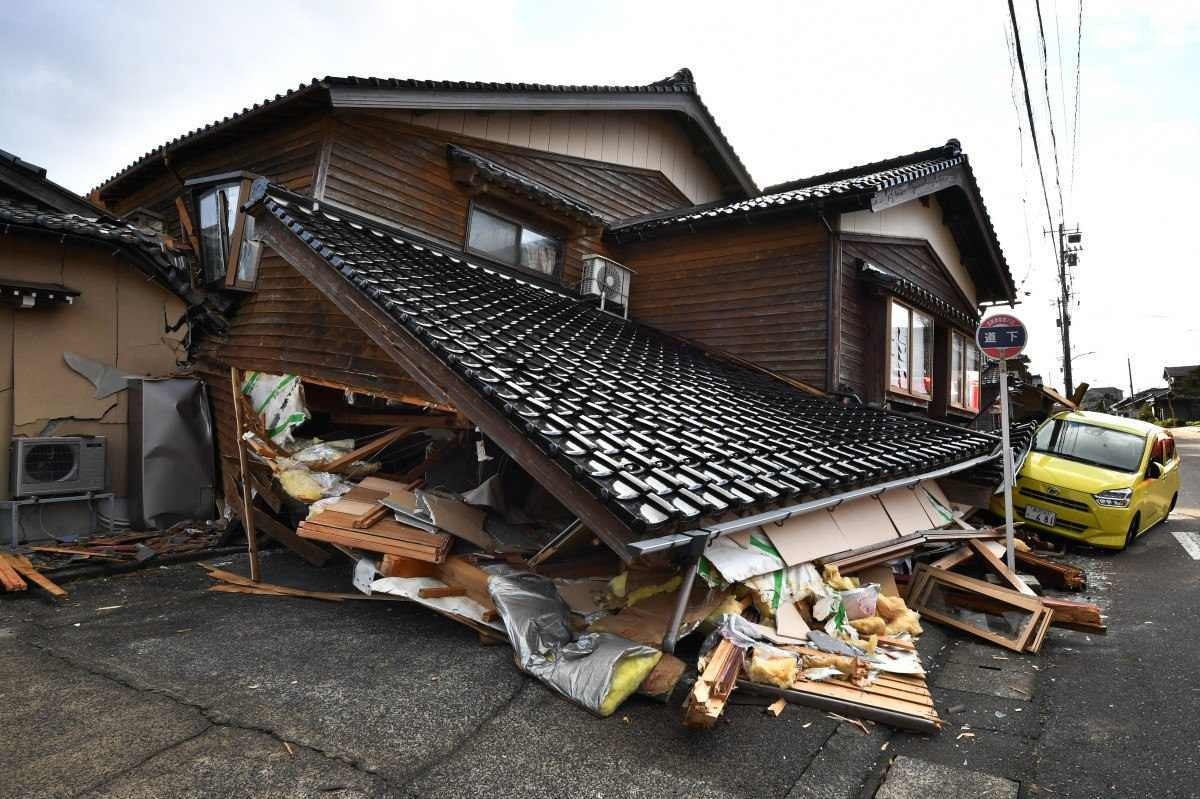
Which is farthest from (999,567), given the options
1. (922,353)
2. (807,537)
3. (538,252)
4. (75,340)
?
(75,340)

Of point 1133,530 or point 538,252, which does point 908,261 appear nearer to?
point 1133,530

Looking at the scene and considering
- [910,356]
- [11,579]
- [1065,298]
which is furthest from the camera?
[1065,298]

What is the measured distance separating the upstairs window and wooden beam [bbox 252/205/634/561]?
8.79 feet

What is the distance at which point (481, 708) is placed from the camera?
371 cm

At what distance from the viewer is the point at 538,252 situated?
11.0 meters

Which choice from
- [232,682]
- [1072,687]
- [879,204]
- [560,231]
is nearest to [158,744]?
[232,682]

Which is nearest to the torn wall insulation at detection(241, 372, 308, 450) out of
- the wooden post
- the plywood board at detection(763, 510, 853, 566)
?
the wooden post

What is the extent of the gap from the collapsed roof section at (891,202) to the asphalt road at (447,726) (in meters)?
6.62

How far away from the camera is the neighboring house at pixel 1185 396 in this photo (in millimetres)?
46944

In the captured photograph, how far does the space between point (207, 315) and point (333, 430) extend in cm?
335

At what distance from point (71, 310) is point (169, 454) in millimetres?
2497

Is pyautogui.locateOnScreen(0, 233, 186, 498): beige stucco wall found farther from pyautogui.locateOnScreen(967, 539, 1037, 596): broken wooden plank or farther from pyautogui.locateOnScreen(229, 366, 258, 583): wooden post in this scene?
pyautogui.locateOnScreen(967, 539, 1037, 596): broken wooden plank

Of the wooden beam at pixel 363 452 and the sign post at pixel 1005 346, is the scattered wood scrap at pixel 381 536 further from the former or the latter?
the sign post at pixel 1005 346

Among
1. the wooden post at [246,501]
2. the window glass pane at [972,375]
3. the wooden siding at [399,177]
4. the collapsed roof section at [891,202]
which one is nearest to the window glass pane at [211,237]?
the wooden siding at [399,177]
